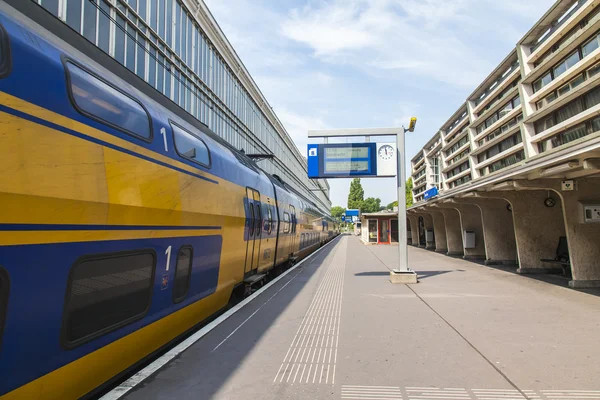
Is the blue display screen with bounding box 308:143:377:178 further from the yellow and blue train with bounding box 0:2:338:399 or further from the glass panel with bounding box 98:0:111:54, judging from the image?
the glass panel with bounding box 98:0:111:54

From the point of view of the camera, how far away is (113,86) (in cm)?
381

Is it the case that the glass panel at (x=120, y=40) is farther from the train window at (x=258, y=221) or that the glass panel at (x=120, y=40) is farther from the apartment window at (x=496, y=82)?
the apartment window at (x=496, y=82)

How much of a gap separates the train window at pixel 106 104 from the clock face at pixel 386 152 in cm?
831

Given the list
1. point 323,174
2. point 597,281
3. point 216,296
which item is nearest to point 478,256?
point 597,281

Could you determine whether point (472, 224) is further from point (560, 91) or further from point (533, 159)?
point (560, 91)

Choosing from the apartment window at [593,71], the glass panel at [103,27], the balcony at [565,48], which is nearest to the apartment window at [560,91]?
the apartment window at [593,71]

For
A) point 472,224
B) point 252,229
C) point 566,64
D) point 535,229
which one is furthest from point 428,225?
point 252,229

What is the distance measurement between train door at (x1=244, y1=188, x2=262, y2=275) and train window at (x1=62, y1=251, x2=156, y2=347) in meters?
3.81

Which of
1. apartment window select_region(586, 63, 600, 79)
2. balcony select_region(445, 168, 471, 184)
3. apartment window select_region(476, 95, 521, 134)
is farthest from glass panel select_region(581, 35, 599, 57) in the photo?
balcony select_region(445, 168, 471, 184)

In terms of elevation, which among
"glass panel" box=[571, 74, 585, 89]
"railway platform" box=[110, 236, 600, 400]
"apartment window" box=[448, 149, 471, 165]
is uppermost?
"glass panel" box=[571, 74, 585, 89]

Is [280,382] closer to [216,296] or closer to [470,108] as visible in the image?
[216,296]

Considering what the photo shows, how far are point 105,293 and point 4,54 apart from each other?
6.57ft

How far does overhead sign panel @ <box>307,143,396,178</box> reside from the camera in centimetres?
1145

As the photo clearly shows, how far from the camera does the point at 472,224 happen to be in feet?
58.5
